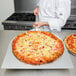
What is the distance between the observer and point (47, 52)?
69 centimetres

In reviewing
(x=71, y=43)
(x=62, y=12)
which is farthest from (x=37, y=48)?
(x=62, y=12)

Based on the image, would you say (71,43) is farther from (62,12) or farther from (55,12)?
(55,12)

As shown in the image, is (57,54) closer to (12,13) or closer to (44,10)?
(44,10)

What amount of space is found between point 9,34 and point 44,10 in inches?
16.3

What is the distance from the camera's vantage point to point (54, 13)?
1123 millimetres

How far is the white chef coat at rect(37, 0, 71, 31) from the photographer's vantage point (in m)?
0.98

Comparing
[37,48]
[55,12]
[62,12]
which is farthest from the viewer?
[55,12]

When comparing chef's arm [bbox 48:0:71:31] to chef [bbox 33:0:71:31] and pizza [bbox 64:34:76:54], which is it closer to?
chef [bbox 33:0:71:31]

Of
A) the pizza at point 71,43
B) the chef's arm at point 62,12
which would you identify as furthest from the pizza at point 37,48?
the chef's arm at point 62,12

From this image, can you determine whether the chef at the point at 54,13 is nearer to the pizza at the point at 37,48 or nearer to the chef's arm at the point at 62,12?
the chef's arm at the point at 62,12

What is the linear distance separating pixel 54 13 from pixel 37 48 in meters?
0.52

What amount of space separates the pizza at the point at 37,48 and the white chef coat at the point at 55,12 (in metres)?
0.20

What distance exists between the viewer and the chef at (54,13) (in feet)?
3.18

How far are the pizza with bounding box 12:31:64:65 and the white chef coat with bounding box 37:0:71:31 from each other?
0.20 meters
